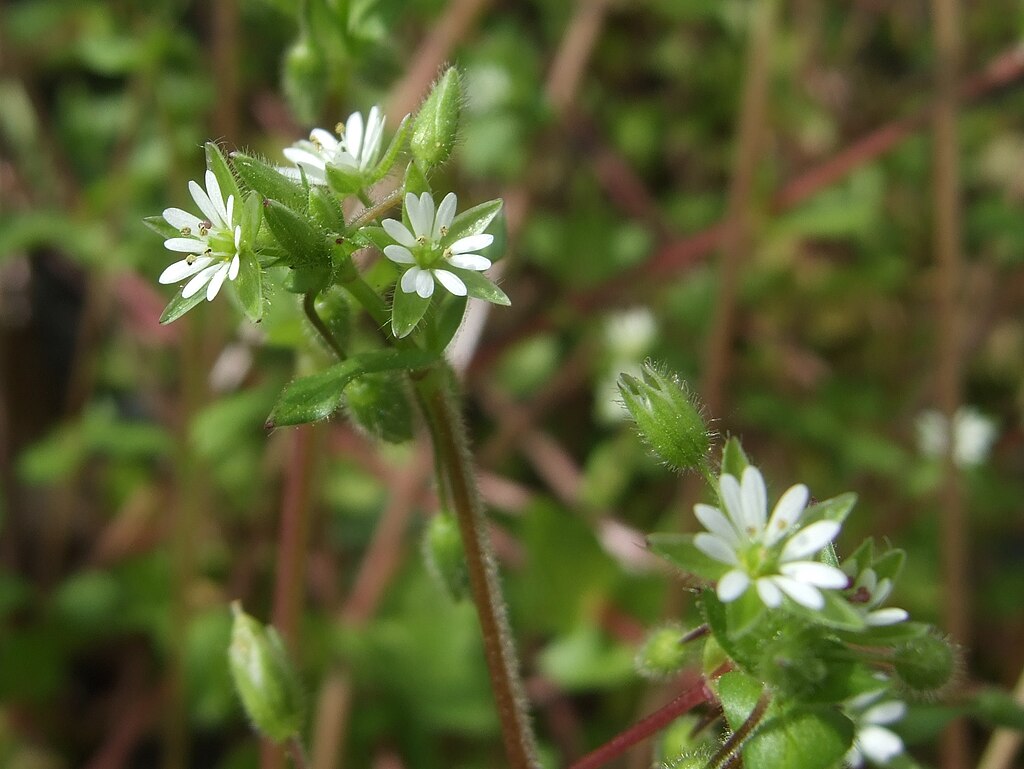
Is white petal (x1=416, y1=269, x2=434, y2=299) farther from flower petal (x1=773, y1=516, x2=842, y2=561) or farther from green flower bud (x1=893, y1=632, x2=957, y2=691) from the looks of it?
green flower bud (x1=893, y1=632, x2=957, y2=691)

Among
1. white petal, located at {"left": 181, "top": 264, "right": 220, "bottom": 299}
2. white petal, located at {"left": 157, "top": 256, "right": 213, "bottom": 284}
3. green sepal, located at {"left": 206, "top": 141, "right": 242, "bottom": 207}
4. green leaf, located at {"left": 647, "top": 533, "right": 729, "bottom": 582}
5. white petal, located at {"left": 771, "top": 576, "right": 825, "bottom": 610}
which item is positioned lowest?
white petal, located at {"left": 771, "top": 576, "right": 825, "bottom": 610}

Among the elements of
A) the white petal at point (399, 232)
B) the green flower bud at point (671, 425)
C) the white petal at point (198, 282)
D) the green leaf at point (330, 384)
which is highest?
the white petal at point (198, 282)

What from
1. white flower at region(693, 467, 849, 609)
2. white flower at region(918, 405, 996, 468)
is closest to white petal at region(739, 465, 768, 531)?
white flower at region(693, 467, 849, 609)

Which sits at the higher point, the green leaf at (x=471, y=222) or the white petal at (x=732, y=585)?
the green leaf at (x=471, y=222)

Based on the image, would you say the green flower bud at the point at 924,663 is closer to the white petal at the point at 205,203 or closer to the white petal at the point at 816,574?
the white petal at the point at 816,574

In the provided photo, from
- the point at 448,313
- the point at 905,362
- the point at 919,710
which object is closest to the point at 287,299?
the point at 448,313

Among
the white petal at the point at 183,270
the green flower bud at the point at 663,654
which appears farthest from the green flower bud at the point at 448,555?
the white petal at the point at 183,270
